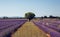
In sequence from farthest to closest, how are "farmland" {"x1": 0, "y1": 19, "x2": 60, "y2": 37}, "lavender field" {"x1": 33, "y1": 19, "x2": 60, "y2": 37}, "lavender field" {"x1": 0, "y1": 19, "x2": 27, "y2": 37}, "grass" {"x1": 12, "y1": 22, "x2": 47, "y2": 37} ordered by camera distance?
"grass" {"x1": 12, "y1": 22, "x2": 47, "y2": 37}
"farmland" {"x1": 0, "y1": 19, "x2": 60, "y2": 37}
"lavender field" {"x1": 0, "y1": 19, "x2": 27, "y2": 37}
"lavender field" {"x1": 33, "y1": 19, "x2": 60, "y2": 37}

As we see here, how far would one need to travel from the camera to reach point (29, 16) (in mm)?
108188

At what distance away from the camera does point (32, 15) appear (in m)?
110

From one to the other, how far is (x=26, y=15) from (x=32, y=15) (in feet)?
12.0

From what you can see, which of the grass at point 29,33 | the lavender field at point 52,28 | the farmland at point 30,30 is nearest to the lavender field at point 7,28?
the farmland at point 30,30

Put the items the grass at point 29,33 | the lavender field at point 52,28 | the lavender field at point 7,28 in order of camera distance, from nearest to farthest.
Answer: the lavender field at point 52,28 → the lavender field at point 7,28 → the grass at point 29,33

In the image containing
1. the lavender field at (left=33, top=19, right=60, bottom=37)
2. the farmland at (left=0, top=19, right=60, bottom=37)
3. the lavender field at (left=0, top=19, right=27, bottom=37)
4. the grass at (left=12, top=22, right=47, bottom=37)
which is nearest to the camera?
the lavender field at (left=33, top=19, right=60, bottom=37)

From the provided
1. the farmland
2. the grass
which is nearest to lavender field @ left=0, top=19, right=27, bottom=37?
the farmland

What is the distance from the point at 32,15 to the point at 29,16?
8.81 feet

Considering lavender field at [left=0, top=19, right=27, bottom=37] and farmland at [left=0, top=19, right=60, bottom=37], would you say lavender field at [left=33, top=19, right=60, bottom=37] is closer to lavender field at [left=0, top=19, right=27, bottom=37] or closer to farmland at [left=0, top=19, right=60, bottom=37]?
farmland at [left=0, top=19, right=60, bottom=37]

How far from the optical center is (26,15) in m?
110

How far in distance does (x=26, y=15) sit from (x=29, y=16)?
111 inches

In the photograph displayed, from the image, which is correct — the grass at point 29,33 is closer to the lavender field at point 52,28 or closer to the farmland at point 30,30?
the farmland at point 30,30

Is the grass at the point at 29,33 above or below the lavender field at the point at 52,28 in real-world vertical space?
below

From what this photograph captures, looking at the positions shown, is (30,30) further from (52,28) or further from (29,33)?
(52,28)
